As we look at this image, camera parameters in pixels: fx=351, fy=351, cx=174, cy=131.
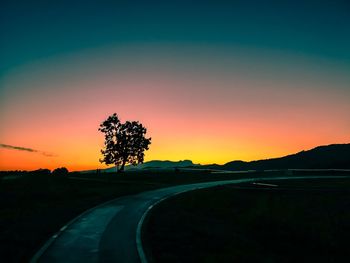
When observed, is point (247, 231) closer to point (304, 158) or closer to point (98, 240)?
point (98, 240)

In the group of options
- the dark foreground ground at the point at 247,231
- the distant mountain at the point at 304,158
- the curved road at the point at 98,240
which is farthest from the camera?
the distant mountain at the point at 304,158

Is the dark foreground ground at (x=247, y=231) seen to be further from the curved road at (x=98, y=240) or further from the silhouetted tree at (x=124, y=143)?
the silhouetted tree at (x=124, y=143)

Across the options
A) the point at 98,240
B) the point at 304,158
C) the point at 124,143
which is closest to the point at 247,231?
the point at 98,240

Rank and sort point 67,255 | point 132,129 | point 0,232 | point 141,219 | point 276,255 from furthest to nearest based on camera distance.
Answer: point 132,129
point 141,219
point 0,232
point 276,255
point 67,255

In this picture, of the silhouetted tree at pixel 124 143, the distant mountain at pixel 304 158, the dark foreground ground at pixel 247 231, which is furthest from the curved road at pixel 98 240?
the distant mountain at pixel 304 158

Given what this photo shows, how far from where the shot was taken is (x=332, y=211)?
26141 millimetres

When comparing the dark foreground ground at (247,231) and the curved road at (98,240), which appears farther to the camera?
the dark foreground ground at (247,231)

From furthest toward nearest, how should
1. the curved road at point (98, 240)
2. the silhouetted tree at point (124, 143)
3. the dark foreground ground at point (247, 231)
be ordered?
the silhouetted tree at point (124, 143), the dark foreground ground at point (247, 231), the curved road at point (98, 240)

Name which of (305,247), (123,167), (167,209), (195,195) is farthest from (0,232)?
(123,167)

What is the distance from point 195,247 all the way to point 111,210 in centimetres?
1009

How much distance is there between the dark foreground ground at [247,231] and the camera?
45.3ft

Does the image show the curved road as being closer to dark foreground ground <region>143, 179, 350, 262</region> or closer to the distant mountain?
dark foreground ground <region>143, 179, 350, 262</region>

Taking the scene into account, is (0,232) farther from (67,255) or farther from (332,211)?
(332,211)

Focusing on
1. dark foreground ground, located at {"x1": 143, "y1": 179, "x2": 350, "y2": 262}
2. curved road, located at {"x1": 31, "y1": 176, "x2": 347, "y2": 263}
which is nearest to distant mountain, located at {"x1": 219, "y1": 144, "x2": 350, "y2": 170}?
dark foreground ground, located at {"x1": 143, "y1": 179, "x2": 350, "y2": 262}
